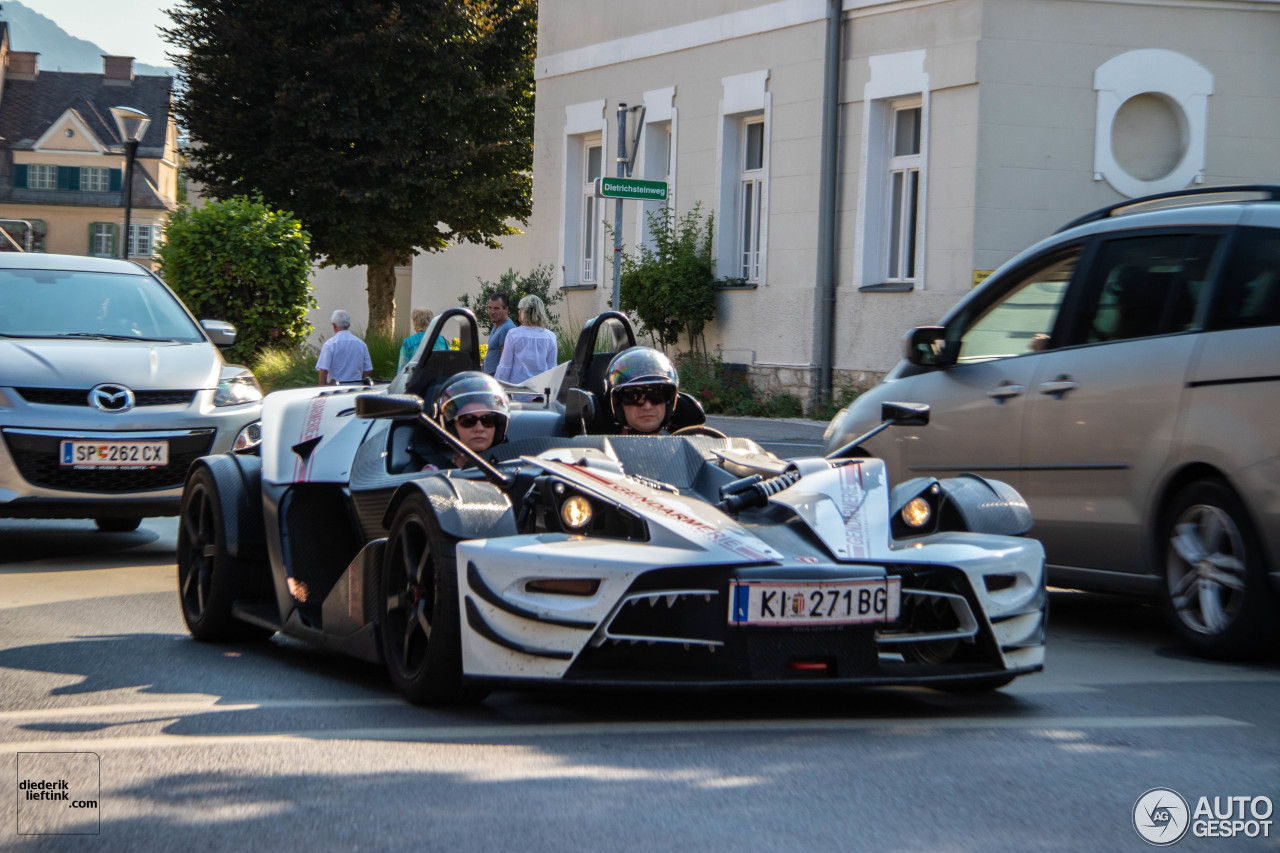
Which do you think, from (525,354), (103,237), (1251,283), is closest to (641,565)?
(1251,283)

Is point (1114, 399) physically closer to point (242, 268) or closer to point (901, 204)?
point (901, 204)

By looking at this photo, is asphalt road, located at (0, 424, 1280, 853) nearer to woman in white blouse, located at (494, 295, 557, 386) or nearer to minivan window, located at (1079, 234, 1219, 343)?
minivan window, located at (1079, 234, 1219, 343)

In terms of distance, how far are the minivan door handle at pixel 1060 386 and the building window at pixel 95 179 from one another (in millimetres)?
90758

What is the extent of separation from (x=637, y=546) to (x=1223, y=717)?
2.19 metres

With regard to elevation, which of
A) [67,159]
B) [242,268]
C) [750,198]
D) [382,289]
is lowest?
[242,268]

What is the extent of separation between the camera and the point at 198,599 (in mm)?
7480

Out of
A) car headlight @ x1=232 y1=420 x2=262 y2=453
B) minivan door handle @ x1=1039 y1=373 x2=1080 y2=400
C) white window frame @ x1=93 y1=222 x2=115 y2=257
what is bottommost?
car headlight @ x1=232 y1=420 x2=262 y2=453

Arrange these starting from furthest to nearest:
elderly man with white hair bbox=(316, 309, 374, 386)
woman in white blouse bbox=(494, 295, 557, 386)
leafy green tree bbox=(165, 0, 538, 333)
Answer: leafy green tree bbox=(165, 0, 538, 333) → elderly man with white hair bbox=(316, 309, 374, 386) → woman in white blouse bbox=(494, 295, 557, 386)

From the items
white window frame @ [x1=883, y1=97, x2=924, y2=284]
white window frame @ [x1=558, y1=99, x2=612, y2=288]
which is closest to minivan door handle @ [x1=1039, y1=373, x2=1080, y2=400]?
white window frame @ [x1=883, y1=97, x2=924, y2=284]

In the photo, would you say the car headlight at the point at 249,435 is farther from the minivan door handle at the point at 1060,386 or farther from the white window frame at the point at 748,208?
the white window frame at the point at 748,208

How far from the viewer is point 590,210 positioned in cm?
2794

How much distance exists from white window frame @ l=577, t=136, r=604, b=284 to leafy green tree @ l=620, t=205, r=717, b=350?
3052 mm

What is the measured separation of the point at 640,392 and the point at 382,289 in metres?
31.0

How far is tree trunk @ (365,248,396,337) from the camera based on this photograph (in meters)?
36.7
